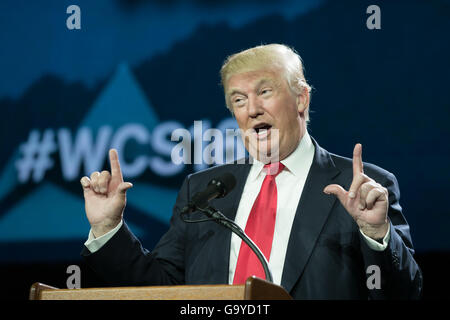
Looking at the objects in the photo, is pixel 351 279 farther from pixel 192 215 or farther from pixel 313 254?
pixel 192 215

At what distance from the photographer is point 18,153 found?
3.29m

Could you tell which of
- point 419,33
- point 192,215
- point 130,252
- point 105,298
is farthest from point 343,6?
point 105,298

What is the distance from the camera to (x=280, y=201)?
6.94ft

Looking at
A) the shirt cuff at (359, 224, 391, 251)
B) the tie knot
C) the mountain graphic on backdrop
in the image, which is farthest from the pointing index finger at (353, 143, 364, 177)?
the mountain graphic on backdrop

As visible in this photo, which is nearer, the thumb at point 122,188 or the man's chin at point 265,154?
the thumb at point 122,188

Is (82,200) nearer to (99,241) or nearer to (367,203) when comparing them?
(99,241)

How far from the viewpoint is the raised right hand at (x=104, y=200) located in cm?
184

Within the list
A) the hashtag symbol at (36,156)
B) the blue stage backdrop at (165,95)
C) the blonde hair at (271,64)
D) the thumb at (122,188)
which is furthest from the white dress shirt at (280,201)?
the hashtag symbol at (36,156)

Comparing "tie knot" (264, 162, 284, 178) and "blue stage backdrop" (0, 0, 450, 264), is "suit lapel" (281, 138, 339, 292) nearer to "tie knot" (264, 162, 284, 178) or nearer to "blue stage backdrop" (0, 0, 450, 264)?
"tie knot" (264, 162, 284, 178)

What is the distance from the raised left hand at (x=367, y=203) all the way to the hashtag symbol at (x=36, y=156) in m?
2.05

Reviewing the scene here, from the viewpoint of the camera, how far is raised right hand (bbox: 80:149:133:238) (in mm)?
1845

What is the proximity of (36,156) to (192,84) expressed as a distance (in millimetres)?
971

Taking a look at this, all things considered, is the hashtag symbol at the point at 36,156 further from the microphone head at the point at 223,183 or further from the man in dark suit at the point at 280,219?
the microphone head at the point at 223,183

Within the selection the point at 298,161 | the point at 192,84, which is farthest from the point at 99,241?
the point at 192,84
